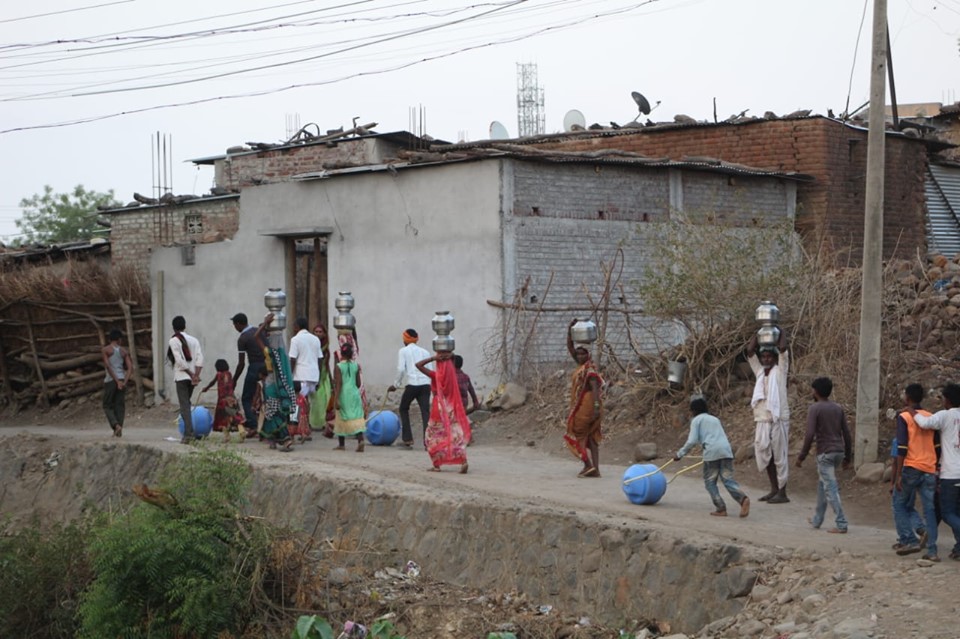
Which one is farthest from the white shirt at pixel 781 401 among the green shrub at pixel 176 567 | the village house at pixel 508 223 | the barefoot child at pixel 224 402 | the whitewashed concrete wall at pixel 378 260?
the barefoot child at pixel 224 402

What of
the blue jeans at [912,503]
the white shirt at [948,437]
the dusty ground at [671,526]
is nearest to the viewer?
the dusty ground at [671,526]

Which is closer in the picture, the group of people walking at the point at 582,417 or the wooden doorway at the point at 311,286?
the group of people walking at the point at 582,417

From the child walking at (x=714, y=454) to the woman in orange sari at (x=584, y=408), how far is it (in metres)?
1.95

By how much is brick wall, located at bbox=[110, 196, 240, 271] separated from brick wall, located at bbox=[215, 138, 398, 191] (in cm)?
78

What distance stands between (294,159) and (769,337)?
1796 cm

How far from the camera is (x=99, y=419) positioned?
71.7 ft

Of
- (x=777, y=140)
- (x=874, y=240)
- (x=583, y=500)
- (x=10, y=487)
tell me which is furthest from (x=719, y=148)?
(x=10, y=487)

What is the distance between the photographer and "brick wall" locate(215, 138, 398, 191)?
26031mm

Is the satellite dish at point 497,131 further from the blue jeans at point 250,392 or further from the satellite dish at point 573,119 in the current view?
the blue jeans at point 250,392

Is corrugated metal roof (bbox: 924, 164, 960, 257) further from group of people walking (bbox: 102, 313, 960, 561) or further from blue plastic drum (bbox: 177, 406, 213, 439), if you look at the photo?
blue plastic drum (bbox: 177, 406, 213, 439)

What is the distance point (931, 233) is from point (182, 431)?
1461 centimetres

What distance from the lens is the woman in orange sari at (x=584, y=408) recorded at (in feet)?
40.5

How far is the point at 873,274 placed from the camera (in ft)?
38.7

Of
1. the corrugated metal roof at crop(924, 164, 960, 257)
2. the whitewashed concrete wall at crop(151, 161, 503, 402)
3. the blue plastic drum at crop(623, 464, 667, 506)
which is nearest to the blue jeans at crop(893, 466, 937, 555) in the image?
the blue plastic drum at crop(623, 464, 667, 506)
